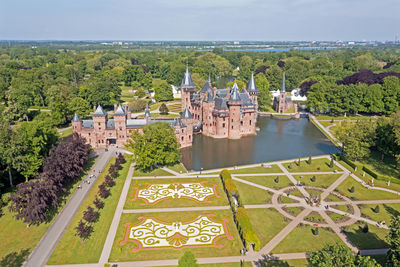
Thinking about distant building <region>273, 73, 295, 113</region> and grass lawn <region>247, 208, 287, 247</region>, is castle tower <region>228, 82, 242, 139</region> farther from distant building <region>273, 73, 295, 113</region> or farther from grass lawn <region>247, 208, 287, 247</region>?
grass lawn <region>247, 208, 287, 247</region>

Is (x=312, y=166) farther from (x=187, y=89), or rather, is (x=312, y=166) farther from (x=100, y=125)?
(x=100, y=125)

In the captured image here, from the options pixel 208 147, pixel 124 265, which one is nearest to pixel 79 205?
pixel 124 265

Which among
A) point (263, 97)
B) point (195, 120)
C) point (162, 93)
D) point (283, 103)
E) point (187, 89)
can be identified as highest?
point (187, 89)

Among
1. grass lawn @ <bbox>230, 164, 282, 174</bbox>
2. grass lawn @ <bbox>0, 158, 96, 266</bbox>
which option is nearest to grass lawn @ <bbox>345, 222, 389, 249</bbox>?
grass lawn @ <bbox>230, 164, 282, 174</bbox>

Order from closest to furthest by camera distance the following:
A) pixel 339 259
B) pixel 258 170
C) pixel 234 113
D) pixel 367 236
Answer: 1. pixel 339 259
2. pixel 367 236
3. pixel 258 170
4. pixel 234 113

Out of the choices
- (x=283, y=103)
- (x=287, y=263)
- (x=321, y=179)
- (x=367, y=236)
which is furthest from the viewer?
(x=283, y=103)

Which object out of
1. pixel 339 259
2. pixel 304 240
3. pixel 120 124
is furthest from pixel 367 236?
pixel 120 124

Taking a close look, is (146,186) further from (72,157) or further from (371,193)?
(371,193)
